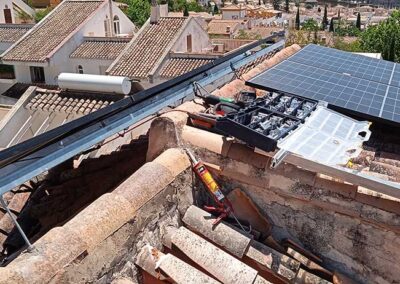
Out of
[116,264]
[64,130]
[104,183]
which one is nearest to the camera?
[116,264]

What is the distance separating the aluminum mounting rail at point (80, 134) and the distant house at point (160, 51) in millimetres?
17989

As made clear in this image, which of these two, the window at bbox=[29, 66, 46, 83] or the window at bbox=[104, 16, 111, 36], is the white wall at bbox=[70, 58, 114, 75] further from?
the window at bbox=[104, 16, 111, 36]

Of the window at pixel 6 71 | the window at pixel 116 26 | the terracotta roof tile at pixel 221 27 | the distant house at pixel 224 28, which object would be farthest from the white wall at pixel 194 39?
the terracotta roof tile at pixel 221 27

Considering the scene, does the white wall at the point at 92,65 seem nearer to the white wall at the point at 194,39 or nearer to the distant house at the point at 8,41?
the white wall at the point at 194,39

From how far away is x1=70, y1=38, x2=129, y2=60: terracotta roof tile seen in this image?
87.4 ft

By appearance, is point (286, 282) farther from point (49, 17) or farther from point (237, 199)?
point (49, 17)

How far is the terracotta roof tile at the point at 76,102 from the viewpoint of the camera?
8750 millimetres

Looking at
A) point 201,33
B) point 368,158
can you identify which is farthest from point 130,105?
point 201,33

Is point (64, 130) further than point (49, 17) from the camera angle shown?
No

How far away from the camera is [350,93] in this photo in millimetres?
5145

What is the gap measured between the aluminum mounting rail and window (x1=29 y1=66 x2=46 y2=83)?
990 inches

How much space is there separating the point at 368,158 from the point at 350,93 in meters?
1.37

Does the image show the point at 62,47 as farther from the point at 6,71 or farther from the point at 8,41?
the point at 8,41

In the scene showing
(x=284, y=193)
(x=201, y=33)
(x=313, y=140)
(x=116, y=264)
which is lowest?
(x=201, y=33)
